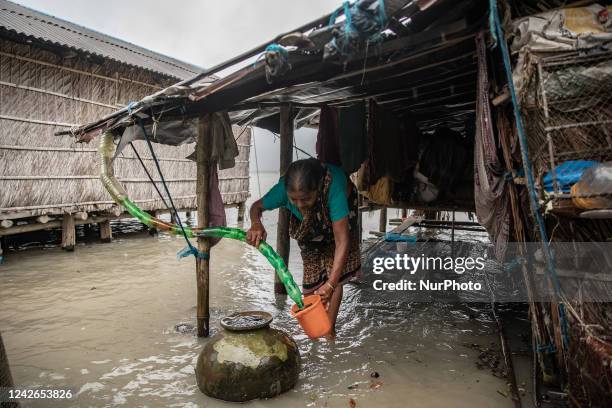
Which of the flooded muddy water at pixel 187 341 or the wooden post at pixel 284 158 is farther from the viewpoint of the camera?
the wooden post at pixel 284 158

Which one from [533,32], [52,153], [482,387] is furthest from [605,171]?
[52,153]

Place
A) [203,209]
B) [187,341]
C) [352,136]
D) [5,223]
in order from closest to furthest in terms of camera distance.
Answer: [187,341] < [203,209] < [352,136] < [5,223]

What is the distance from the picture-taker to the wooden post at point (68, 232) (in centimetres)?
991

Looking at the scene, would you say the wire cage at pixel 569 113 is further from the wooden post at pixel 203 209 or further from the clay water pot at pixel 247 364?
the wooden post at pixel 203 209

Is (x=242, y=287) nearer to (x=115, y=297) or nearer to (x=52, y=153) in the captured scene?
(x=115, y=297)

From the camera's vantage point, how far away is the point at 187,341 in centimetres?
487

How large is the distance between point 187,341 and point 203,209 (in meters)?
1.63

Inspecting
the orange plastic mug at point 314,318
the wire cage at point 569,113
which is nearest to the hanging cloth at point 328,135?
the orange plastic mug at point 314,318

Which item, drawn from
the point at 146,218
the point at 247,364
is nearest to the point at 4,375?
the point at 247,364

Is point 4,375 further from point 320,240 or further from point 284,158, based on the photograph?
point 284,158

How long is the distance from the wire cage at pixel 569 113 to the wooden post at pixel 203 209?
11.5 ft

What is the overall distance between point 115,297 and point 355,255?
176 inches

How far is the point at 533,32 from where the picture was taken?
2.69 meters

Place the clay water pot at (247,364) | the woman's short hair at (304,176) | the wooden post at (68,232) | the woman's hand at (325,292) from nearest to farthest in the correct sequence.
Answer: the clay water pot at (247,364)
the woman's hand at (325,292)
the woman's short hair at (304,176)
the wooden post at (68,232)
